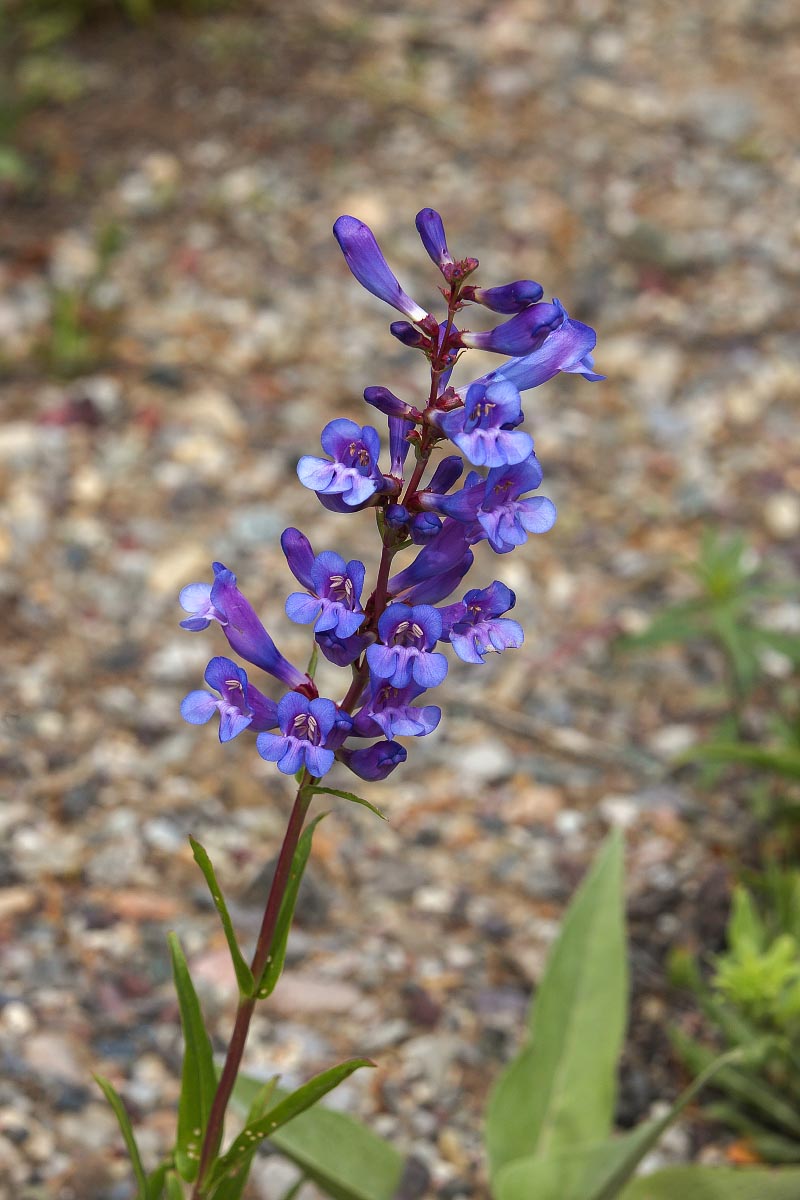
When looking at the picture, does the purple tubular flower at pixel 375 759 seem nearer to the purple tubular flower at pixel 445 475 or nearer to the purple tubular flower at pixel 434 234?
the purple tubular flower at pixel 445 475

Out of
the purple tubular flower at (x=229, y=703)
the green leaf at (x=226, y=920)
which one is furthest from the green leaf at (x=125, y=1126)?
the purple tubular flower at (x=229, y=703)

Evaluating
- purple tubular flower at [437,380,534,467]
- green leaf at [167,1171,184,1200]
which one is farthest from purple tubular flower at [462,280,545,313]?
green leaf at [167,1171,184,1200]

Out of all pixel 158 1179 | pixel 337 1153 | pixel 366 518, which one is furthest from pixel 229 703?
pixel 366 518

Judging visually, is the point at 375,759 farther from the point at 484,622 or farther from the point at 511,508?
the point at 511,508

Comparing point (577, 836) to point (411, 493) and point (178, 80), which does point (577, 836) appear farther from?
point (178, 80)

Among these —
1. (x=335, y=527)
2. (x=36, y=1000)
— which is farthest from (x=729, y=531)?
(x=36, y=1000)

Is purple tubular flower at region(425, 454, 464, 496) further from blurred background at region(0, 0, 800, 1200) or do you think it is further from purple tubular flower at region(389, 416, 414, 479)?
blurred background at region(0, 0, 800, 1200)
